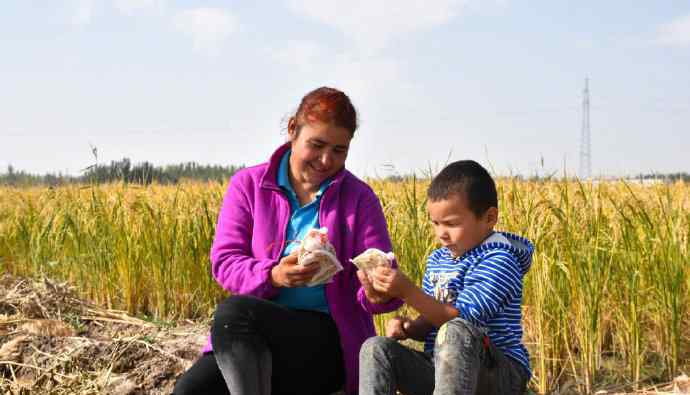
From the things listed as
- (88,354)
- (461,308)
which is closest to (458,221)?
(461,308)

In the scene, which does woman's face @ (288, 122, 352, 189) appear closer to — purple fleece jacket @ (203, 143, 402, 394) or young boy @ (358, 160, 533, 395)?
purple fleece jacket @ (203, 143, 402, 394)

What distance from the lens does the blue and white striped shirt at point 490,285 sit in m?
1.96

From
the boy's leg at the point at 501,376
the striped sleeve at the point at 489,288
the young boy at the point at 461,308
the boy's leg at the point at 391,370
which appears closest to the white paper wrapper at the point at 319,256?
the young boy at the point at 461,308

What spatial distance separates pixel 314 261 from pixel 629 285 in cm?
177

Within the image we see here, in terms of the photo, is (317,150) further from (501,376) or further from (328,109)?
(501,376)

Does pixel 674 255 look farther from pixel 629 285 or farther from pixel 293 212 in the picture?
pixel 293 212

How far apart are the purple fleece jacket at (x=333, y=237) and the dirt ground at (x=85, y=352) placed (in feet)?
2.75

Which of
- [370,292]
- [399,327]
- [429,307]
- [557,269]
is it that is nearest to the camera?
[429,307]

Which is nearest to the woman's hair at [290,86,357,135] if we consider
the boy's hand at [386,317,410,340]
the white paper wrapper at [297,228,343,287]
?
the white paper wrapper at [297,228,343,287]

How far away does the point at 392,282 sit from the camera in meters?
1.88

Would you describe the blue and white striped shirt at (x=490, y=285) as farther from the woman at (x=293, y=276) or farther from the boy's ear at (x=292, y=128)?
the boy's ear at (x=292, y=128)

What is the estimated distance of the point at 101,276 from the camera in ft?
15.4

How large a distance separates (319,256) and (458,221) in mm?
392

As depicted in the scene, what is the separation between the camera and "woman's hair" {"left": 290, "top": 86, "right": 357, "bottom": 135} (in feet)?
7.18
